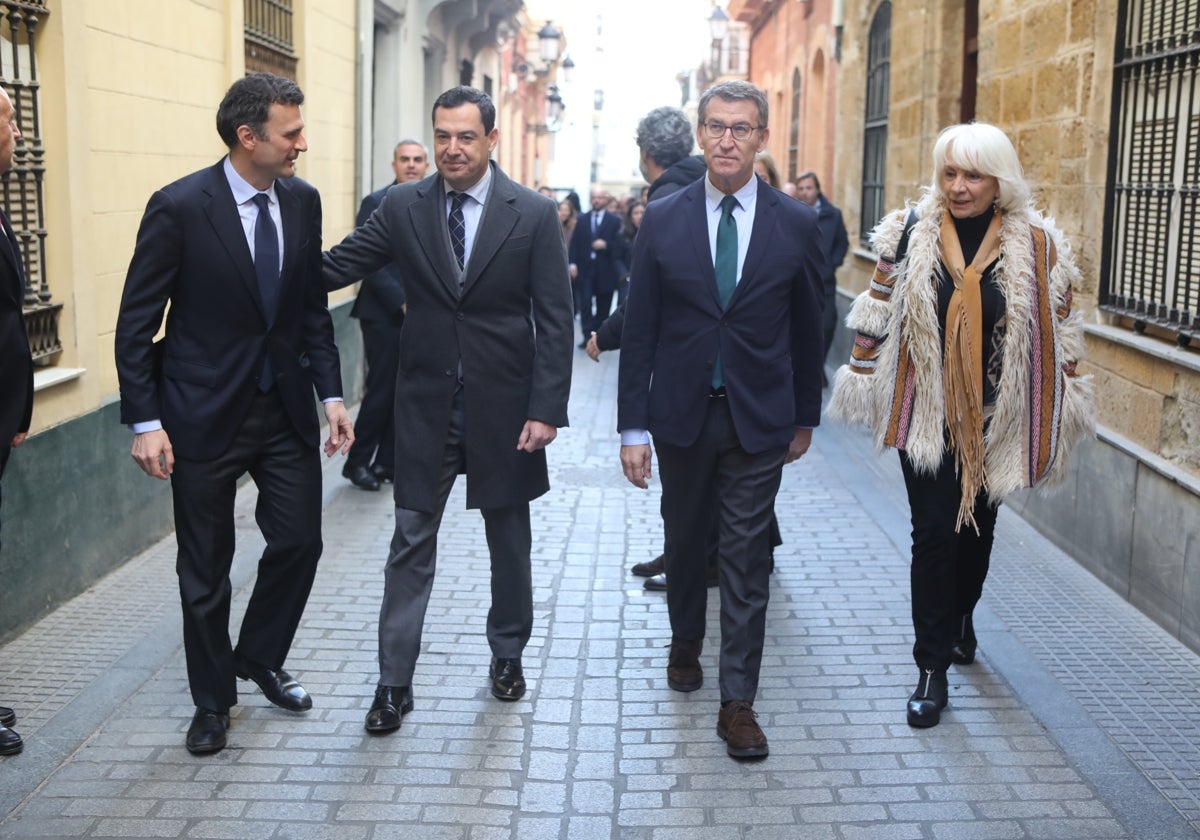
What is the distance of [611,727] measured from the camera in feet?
16.2

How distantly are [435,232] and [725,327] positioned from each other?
97 centimetres

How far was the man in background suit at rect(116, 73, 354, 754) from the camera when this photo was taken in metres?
4.48

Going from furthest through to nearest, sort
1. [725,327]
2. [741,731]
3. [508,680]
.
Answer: [508,680] → [725,327] → [741,731]

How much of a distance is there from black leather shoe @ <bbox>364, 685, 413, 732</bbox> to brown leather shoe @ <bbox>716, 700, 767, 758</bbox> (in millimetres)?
1021

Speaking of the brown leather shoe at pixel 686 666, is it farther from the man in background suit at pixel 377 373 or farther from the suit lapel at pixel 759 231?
the man in background suit at pixel 377 373

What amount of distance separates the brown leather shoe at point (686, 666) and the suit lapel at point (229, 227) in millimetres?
1898

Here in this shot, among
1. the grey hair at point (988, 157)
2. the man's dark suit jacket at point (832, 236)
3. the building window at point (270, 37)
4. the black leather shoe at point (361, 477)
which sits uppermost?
the building window at point (270, 37)

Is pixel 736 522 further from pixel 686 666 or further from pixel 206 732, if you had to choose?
pixel 206 732

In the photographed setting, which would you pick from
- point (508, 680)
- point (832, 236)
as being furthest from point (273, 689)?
point (832, 236)

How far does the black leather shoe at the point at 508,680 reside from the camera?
5.16 meters

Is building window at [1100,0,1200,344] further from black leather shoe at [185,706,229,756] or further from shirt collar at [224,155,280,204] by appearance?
black leather shoe at [185,706,229,756]

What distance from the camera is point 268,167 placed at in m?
4.60

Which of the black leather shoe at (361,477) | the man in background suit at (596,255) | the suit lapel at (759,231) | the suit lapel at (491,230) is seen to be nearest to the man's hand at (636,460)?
the suit lapel at (759,231)

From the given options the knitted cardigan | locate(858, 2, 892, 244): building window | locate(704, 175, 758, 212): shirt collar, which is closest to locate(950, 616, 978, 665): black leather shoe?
the knitted cardigan
